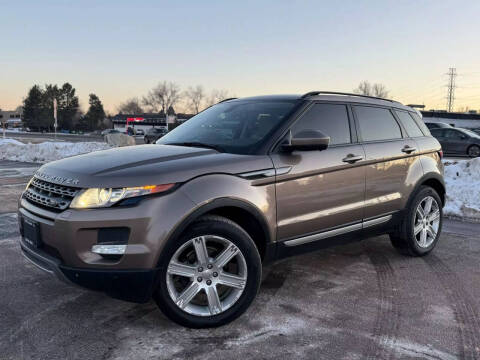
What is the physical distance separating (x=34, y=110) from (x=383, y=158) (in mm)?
106202

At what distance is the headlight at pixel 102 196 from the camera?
289cm

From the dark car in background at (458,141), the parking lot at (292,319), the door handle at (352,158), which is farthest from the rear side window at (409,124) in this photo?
the dark car in background at (458,141)

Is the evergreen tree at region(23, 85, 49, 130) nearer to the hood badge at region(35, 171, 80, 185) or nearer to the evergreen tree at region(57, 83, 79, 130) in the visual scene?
the evergreen tree at region(57, 83, 79, 130)

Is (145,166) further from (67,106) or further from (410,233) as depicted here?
(67,106)

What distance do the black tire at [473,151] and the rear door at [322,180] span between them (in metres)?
18.6

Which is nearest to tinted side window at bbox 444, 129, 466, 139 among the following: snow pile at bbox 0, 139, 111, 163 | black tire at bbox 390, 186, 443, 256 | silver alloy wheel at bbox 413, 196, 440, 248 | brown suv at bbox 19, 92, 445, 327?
snow pile at bbox 0, 139, 111, 163

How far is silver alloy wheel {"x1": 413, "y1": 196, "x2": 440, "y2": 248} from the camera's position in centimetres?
511

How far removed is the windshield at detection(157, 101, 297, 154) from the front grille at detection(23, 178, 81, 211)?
1278 millimetres

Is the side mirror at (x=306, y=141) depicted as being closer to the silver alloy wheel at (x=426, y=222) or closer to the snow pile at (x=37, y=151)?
the silver alloy wheel at (x=426, y=222)

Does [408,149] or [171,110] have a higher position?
[171,110]

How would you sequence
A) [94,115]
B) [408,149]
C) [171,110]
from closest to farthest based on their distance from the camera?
1. [408,149]
2. [94,115]
3. [171,110]

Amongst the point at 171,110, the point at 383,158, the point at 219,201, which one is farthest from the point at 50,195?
the point at 171,110

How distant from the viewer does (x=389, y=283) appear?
429 centimetres

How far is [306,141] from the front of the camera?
358cm
